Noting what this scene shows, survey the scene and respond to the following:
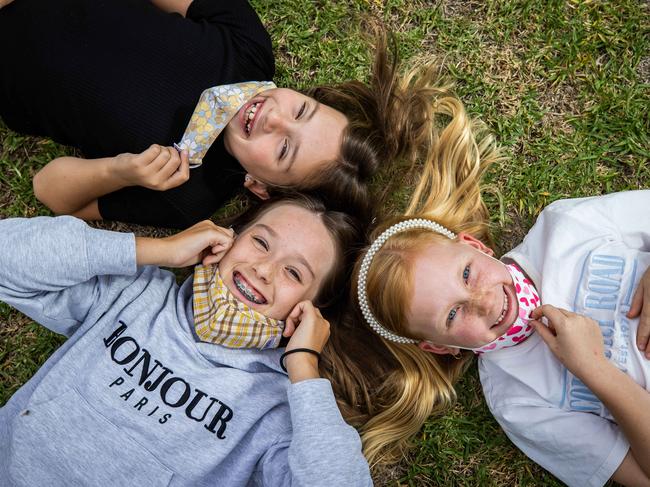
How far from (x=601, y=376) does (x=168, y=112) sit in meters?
2.47

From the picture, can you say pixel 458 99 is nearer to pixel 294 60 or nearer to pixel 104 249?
pixel 294 60

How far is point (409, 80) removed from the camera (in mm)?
3334

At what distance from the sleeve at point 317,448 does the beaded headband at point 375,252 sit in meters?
0.45

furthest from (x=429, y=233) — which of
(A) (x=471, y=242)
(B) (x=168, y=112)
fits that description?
(B) (x=168, y=112)

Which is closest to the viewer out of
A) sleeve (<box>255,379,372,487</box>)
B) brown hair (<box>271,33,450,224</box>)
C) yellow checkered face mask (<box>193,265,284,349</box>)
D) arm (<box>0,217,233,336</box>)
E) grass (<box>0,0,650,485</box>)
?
sleeve (<box>255,379,372,487</box>)

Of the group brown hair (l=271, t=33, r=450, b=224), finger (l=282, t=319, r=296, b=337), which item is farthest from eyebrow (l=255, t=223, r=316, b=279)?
brown hair (l=271, t=33, r=450, b=224)

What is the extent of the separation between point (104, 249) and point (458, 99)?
210cm

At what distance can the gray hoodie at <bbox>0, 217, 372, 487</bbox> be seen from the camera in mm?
2607

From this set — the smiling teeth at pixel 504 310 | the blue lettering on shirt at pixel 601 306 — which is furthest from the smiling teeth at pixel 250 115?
the blue lettering on shirt at pixel 601 306

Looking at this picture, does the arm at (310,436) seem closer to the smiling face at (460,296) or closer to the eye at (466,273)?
the smiling face at (460,296)

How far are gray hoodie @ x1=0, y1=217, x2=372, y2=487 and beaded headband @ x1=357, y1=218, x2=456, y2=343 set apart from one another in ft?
1.54

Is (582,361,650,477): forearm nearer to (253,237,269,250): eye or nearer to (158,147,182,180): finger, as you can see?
(253,237,269,250): eye

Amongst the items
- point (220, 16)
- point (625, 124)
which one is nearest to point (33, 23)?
point (220, 16)

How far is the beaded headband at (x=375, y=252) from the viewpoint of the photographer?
2918 mm
